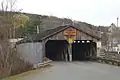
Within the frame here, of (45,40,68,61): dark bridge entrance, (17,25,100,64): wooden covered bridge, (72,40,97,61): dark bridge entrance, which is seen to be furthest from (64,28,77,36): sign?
(72,40,97,61): dark bridge entrance

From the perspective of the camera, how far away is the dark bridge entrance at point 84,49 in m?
42.0

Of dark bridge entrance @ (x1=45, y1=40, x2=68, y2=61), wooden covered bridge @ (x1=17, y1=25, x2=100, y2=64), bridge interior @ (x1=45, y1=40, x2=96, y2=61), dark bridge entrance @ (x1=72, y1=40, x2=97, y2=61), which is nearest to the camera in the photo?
wooden covered bridge @ (x1=17, y1=25, x2=100, y2=64)

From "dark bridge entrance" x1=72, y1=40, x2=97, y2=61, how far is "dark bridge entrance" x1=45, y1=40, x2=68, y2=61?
181 cm

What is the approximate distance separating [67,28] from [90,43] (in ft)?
15.9

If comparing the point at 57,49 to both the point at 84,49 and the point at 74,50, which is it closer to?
the point at 74,50

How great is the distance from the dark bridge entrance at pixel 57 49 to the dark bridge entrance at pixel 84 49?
1806mm

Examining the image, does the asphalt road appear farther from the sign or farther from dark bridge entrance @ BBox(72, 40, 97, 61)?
dark bridge entrance @ BBox(72, 40, 97, 61)

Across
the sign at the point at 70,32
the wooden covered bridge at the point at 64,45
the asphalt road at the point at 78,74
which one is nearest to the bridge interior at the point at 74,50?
the wooden covered bridge at the point at 64,45

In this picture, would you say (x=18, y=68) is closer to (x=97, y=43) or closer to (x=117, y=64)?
(x=117, y=64)

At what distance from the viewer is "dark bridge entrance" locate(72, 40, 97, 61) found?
42.0 metres

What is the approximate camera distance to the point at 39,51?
35.9 meters

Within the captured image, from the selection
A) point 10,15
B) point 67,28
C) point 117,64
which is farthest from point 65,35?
point 117,64

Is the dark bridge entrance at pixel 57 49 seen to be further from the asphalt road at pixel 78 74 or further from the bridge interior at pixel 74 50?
the asphalt road at pixel 78 74

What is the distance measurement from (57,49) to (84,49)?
5435mm
